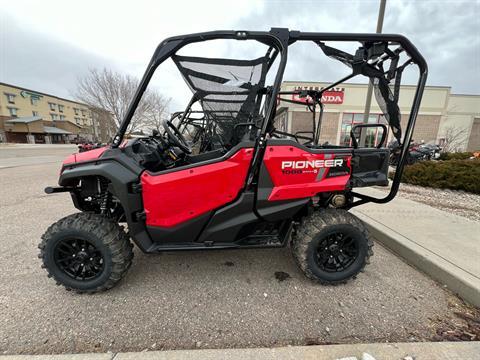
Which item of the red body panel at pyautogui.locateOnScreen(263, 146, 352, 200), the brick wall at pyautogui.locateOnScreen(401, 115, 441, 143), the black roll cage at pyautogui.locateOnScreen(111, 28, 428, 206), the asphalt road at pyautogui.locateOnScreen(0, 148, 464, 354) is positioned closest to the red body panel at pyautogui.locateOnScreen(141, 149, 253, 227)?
the black roll cage at pyautogui.locateOnScreen(111, 28, 428, 206)

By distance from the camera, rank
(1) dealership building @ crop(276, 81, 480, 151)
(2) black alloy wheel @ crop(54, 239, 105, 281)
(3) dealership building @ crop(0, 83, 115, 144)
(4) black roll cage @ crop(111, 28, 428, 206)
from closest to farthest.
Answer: (4) black roll cage @ crop(111, 28, 428, 206), (2) black alloy wheel @ crop(54, 239, 105, 281), (1) dealership building @ crop(276, 81, 480, 151), (3) dealership building @ crop(0, 83, 115, 144)

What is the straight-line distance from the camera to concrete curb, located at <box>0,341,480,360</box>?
1.42 m

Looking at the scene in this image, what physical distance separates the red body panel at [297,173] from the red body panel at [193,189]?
10.0 inches

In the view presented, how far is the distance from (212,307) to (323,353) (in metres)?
0.94

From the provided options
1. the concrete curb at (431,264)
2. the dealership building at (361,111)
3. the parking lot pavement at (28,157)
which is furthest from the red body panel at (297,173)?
the dealership building at (361,111)

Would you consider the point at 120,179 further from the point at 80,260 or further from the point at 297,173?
the point at 297,173

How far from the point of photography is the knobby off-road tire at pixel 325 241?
2.16m

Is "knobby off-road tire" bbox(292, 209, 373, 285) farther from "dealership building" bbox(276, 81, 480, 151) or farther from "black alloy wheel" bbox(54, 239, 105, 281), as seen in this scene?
"dealership building" bbox(276, 81, 480, 151)

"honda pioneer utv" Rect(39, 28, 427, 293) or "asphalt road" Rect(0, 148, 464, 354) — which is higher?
"honda pioneer utv" Rect(39, 28, 427, 293)

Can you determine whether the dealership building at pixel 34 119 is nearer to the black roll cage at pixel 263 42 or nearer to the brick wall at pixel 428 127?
the black roll cage at pixel 263 42

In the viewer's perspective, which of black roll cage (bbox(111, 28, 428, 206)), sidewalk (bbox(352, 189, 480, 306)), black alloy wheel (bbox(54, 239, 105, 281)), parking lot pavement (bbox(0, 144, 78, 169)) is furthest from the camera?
parking lot pavement (bbox(0, 144, 78, 169))

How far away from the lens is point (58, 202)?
4.83m

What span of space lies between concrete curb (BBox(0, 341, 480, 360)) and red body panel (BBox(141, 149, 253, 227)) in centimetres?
101

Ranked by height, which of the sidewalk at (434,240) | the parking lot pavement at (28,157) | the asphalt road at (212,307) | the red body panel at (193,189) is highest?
the red body panel at (193,189)
